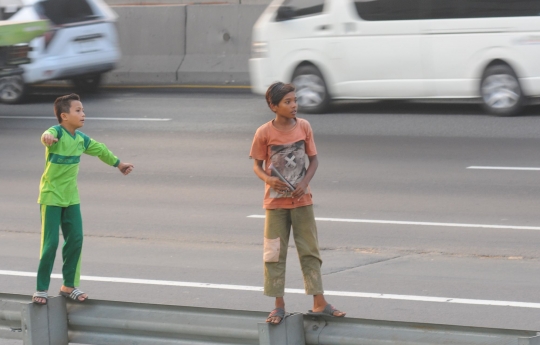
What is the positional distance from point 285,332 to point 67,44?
47.9 ft

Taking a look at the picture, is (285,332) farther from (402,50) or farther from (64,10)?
(64,10)

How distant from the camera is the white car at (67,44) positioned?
18.5 meters

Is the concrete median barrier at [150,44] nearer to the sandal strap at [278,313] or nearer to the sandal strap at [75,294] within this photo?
the sandal strap at [75,294]

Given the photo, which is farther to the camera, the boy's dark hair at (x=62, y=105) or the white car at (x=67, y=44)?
the white car at (x=67, y=44)

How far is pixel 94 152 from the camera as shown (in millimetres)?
6105

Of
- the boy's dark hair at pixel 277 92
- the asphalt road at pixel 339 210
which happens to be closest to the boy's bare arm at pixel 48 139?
the boy's dark hair at pixel 277 92

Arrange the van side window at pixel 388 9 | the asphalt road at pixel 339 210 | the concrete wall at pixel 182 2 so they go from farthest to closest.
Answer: the concrete wall at pixel 182 2 → the van side window at pixel 388 9 → the asphalt road at pixel 339 210

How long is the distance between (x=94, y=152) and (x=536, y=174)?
256 inches

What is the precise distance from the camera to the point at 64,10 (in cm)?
1873

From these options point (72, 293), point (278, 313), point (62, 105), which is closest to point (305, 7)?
point (62, 105)

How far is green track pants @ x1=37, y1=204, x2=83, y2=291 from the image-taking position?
5.89 meters

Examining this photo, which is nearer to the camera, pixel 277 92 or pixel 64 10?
pixel 277 92

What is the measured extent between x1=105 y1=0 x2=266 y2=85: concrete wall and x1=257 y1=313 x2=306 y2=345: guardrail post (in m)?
15.9

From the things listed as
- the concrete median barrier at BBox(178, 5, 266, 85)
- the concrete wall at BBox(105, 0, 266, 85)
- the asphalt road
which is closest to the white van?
the asphalt road
